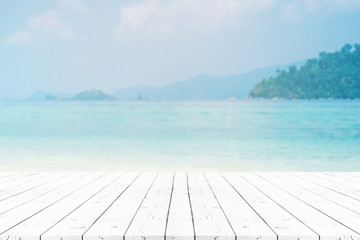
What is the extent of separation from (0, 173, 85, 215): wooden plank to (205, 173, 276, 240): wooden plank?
50.1 inches

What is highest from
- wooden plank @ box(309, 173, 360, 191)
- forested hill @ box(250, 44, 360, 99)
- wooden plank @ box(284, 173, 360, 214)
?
forested hill @ box(250, 44, 360, 99)

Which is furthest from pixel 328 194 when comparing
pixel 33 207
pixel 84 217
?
pixel 33 207

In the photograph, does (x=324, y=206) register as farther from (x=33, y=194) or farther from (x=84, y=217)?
(x=33, y=194)

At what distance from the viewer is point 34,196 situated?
109 inches

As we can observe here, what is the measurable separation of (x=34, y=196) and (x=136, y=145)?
466 inches

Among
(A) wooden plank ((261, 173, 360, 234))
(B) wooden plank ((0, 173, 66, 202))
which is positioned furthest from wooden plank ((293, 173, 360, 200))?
(B) wooden plank ((0, 173, 66, 202))

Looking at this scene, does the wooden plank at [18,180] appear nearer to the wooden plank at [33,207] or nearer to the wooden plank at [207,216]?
the wooden plank at [33,207]

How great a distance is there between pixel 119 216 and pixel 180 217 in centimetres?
34

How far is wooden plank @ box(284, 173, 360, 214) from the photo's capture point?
8.18 feet

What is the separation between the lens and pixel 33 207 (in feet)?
7.91

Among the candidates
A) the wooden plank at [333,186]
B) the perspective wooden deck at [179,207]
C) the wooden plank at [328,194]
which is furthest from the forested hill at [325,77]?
the perspective wooden deck at [179,207]

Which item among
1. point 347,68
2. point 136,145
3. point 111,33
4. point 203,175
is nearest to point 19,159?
point 136,145

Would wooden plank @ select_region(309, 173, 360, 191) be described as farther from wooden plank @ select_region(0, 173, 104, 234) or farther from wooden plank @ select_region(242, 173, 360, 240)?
wooden plank @ select_region(0, 173, 104, 234)

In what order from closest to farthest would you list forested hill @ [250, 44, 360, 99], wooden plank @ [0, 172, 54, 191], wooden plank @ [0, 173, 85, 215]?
1. wooden plank @ [0, 173, 85, 215]
2. wooden plank @ [0, 172, 54, 191]
3. forested hill @ [250, 44, 360, 99]
